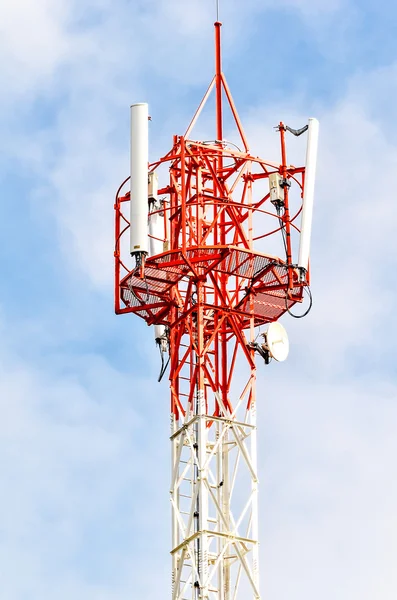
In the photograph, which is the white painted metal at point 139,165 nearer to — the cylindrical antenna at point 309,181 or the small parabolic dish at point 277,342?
the small parabolic dish at point 277,342

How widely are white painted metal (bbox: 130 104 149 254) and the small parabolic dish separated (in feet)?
18.5

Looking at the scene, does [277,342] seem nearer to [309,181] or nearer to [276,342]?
[276,342]

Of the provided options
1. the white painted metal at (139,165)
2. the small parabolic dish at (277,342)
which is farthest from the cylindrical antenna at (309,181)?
the white painted metal at (139,165)

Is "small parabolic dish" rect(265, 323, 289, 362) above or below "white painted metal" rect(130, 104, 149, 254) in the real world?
below

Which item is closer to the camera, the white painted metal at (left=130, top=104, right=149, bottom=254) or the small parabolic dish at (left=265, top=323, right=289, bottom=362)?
the white painted metal at (left=130, top=104, right=149, bottom=254)

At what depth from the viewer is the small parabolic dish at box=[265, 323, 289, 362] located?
84.9 meters

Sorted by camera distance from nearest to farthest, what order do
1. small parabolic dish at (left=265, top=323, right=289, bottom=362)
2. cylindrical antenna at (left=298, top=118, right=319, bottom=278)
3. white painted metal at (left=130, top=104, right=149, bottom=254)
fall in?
white painted metal at (left=130, top=104, right=149, bottom=254) < small parabolic dish at (left=265, top=323, right=289, bottom=362) < cylindrical antenna at (left=298, top=118, right=319, bottom=278)

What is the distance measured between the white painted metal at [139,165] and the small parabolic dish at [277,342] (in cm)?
565

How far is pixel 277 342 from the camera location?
85.2 meters

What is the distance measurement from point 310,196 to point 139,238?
731 centimetres

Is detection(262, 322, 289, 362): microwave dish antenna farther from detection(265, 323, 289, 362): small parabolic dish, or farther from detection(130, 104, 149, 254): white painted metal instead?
detection(130, 104, 149, 254): white painted metal

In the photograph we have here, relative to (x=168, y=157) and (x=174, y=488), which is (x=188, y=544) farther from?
(x=168, y=157)

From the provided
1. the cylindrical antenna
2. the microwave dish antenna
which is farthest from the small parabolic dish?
the cylindrical antenna

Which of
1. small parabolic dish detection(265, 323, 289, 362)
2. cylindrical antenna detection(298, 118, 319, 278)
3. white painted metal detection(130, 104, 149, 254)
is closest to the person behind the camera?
white painted metal detection(130, 104, 149, 254)
